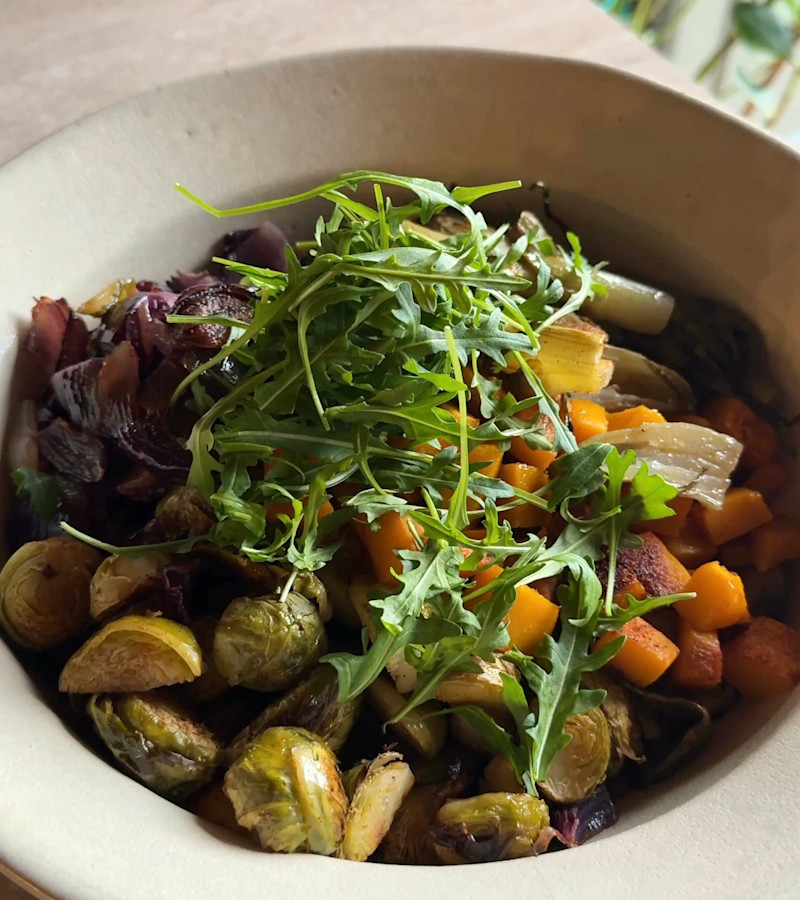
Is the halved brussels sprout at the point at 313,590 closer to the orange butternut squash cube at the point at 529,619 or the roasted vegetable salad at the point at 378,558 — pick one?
the roasted vegetable salad at the point at 378,558

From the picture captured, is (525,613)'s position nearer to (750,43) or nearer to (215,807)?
(215,807)

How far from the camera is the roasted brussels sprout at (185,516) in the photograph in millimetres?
1455

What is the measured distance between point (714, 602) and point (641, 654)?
18cm

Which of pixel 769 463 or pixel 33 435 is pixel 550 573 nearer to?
pixel 769 463

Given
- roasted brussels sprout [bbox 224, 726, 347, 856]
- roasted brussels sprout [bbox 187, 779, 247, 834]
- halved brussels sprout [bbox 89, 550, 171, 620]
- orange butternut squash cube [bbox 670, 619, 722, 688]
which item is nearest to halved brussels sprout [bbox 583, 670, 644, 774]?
orange butternut squash cube [bbox 670, 619, 722, 688]

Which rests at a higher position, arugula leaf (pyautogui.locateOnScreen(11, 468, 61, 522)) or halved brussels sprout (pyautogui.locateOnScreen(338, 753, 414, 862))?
halved brussels sprout (pyautogui.locateOnScreen(338, 753, 414, 862))

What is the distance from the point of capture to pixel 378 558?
144 cm

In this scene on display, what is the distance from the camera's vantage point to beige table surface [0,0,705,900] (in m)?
2.21

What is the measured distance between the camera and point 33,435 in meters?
1.61

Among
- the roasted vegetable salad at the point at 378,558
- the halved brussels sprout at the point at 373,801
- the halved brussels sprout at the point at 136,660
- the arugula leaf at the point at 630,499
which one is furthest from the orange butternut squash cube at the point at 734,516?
the halved brussels sprout at the point at 136,660

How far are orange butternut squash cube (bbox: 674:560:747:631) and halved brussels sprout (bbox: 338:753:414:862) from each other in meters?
0.60

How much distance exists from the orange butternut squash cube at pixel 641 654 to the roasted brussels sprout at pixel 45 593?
88 centimetres

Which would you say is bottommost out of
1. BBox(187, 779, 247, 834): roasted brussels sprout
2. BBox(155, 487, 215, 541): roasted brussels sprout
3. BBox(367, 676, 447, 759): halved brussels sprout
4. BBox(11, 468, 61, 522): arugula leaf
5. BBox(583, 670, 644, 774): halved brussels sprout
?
BBox(187, 779, 247, 834): roasted brussels sprout

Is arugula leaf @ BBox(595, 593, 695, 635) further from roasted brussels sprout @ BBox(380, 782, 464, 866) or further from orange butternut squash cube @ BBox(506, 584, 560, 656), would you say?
roasted brussels sprout @ BBox(380, 782, 464, 866)
